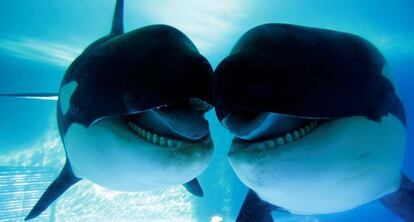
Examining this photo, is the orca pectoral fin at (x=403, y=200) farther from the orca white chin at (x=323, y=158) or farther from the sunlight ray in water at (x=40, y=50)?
the sunlight ray in water at (x=40, y=50)

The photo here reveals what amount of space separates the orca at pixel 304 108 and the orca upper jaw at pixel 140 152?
0.26 metres

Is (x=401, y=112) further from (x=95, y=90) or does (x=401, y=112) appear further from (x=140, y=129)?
(x=95, y=90)

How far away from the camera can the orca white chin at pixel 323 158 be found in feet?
7.47

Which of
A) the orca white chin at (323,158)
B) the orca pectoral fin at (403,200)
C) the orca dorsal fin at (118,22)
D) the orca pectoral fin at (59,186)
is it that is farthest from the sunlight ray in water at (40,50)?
the orca white chin at (323,158)

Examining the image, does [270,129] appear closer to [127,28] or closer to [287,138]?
[287,138]

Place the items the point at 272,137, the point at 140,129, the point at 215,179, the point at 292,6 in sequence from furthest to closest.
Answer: the point at 215,179
the point at 292,6
the point at 140,129
the point at 272,137

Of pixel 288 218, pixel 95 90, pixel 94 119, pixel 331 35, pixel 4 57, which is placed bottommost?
pixel 288 218

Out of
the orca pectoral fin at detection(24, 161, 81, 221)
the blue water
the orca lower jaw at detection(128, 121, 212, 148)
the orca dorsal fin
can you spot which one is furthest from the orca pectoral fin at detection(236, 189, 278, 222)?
the blue water

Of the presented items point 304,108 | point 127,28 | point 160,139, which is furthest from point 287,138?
point 127,28

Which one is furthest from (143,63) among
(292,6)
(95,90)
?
(292,6)

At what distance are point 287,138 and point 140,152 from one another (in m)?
0.94

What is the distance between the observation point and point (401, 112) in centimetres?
306

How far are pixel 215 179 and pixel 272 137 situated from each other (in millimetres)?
15203

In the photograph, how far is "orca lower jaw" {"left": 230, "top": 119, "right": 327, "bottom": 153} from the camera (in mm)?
2268
